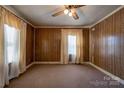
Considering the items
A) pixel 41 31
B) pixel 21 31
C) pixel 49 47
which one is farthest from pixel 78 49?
pixel 21 31

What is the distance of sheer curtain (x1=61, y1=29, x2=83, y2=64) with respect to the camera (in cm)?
802

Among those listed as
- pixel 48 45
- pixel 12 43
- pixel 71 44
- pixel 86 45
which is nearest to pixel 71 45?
pixel 71 44

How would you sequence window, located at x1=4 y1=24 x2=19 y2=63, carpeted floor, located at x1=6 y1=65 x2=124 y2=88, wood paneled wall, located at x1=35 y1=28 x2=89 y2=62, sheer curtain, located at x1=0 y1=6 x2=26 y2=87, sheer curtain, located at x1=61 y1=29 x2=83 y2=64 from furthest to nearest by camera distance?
wood paneled wall, located at x1=35 y1=28 x2=89 y2=62, sheer curtain, located at x1=61 y1=29 x2=83 y2=64, window, located at x1=4 y1=24 x2=19 y2=63, carpeted floor, located at x1=6 y1=65 x2=124 y2=88, sheer curtain, located at x1=0 y1=6 x2=26 y2=87

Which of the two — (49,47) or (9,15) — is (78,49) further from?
(9,15)

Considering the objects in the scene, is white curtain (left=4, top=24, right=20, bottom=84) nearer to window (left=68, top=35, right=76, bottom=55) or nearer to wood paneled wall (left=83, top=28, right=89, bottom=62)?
window (left=68, top=35, right=76, bottom=55)

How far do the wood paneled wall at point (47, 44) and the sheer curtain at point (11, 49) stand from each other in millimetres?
2845

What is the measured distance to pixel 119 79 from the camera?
4008 mm

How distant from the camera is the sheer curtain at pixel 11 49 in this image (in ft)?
11.1

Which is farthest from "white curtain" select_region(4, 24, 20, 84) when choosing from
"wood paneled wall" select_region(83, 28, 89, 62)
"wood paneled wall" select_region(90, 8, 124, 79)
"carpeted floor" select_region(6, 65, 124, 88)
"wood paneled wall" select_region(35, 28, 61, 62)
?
"wood paneled wall" select_region(83, 28, 89, 62)

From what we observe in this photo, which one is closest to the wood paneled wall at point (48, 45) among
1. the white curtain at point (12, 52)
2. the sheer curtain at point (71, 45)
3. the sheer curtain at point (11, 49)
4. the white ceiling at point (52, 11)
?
the sheer curtain at point (71, 45)

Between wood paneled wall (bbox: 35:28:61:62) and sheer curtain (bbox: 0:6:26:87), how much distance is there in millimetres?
2845

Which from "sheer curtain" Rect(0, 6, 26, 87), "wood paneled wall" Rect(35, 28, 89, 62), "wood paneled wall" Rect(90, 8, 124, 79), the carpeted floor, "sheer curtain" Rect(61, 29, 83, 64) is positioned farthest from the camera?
"wood paneled wall" Rect(35, 28, 89, 62)

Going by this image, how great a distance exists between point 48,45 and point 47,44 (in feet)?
0.27

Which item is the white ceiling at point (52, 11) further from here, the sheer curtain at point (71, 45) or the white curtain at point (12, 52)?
the sheer curtain at point (71, 45)
